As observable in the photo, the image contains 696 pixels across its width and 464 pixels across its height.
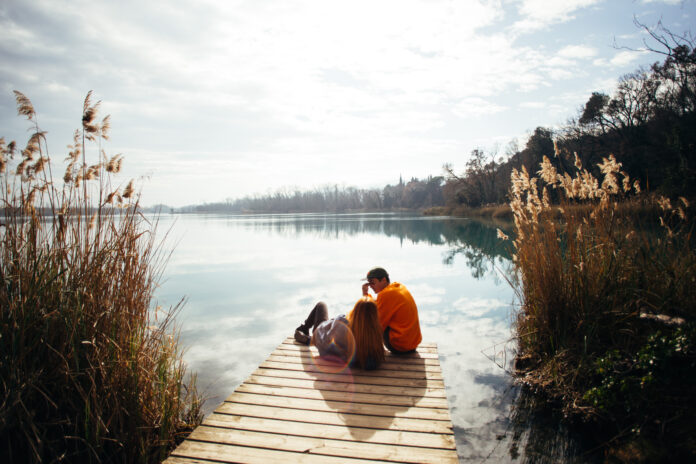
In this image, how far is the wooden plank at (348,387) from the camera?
3.00m

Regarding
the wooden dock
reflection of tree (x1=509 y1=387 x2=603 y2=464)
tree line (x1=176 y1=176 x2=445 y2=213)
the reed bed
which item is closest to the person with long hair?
the wooden dock

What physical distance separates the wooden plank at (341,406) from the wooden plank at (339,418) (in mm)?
50

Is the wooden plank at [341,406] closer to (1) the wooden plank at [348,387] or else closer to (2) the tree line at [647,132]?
(1) the wooden plank at [348,387]

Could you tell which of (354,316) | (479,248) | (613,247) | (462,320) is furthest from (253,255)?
(613,247)

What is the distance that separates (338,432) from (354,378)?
0.89 m

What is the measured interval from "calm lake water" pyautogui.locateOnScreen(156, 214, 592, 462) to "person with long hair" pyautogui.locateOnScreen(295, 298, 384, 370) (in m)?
0.99

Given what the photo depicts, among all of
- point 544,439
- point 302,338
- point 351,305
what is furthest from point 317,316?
point 351,305

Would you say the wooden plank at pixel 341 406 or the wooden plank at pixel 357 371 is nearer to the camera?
the wooden plank at pixel 341 406

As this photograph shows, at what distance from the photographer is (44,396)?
78.1 inches

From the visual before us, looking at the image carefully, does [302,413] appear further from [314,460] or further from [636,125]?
[636,125]

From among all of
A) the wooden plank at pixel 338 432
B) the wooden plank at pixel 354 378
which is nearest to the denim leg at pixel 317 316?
the wooden plank at pixel 354 378

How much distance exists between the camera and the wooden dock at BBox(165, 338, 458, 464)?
7.14 ft

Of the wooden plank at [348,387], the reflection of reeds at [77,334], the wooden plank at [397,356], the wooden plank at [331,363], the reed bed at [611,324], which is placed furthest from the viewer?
the wooden plank at [397,356]

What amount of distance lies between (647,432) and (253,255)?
13462mm
